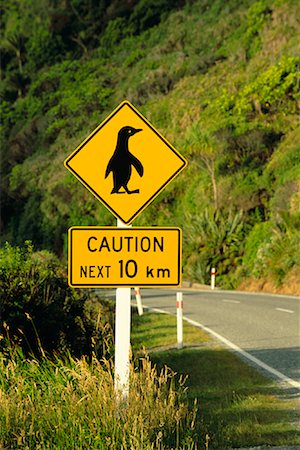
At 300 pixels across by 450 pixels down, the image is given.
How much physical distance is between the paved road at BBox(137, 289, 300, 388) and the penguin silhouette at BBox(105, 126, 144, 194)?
4070 mm

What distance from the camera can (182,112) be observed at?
160 ft

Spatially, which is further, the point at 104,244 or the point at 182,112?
the point at 182,112

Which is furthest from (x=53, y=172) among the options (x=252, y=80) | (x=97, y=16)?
(x=97, y=16)

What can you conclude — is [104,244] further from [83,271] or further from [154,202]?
[154,202]

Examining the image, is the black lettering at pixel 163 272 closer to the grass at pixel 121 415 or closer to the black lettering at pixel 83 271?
the black lettering at pixel 83 271

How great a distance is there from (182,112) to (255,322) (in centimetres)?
3306

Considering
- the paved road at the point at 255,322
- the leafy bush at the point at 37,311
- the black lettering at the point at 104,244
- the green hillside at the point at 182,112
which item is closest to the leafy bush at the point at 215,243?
the green hillside at the point at 182,112

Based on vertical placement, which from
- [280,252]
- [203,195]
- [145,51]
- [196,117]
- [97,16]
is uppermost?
[97,16]

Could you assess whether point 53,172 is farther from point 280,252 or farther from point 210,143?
point 280,252

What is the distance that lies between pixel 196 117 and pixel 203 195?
9.29 metres

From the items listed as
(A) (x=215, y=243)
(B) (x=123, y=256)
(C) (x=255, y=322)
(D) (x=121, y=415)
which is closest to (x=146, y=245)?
(B) (x=123, y=256)

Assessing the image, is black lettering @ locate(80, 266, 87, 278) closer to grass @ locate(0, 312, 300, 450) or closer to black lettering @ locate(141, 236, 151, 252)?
black lettering @ locate(141, 236, 151, 252)

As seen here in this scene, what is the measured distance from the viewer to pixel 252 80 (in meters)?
44.2

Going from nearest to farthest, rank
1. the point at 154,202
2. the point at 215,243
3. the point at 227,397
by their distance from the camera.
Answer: the point at 227,397 < the point at 215,243 < the point at 154,202
